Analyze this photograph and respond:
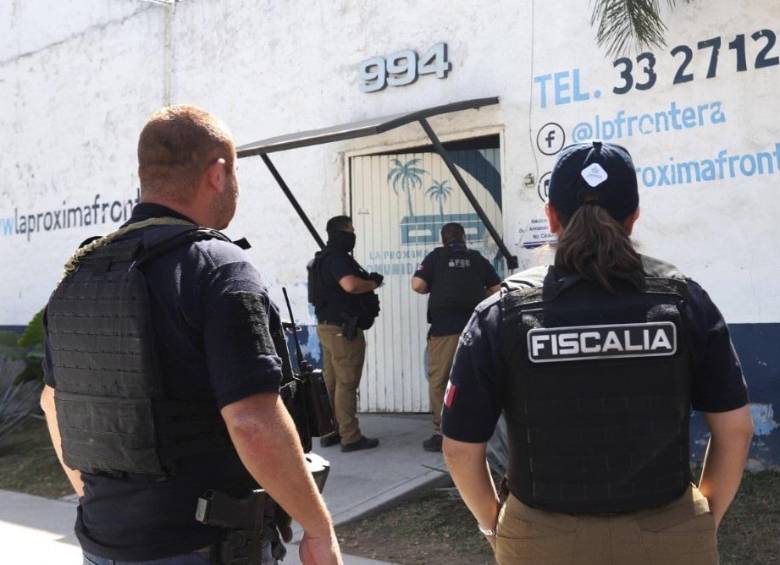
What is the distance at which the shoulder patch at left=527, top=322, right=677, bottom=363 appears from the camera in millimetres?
2059

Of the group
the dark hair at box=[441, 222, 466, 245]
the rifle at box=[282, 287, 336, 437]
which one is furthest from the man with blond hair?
the dark hair at box=[441, 222, 466, 245]

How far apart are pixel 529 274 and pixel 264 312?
2.16 feet

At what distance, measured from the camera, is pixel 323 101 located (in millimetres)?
8773

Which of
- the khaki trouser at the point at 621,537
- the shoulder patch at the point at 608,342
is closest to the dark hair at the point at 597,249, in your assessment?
the shoulder patch at the point at 608,342

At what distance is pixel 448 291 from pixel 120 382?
481 cm

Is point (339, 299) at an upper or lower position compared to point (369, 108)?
lower

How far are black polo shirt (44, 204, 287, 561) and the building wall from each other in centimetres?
494

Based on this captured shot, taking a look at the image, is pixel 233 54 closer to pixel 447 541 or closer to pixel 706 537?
pixel 447 541

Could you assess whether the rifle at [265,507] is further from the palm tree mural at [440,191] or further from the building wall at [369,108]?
the palm tree mural at [440,191]

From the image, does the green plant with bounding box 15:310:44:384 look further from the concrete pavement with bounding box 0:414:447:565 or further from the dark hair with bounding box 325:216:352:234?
the dark hair with bounding box 325:216:352:234

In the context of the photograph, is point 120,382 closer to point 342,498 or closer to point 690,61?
point 342,498

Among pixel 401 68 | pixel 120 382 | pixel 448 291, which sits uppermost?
pixel 401 68

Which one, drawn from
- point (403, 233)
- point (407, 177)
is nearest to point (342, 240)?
point (403, 233)

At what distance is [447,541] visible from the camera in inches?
208
